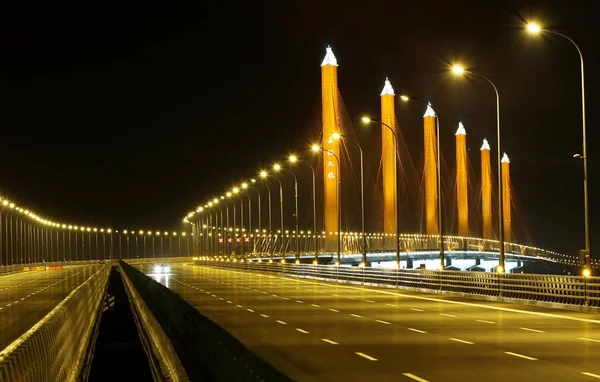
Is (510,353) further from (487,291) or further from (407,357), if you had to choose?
(487,291)

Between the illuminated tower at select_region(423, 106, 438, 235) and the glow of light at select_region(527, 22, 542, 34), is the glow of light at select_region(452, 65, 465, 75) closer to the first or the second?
the glow of light at select_region(527, 22, 542, 34)

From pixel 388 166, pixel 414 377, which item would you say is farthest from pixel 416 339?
pixel 388 166

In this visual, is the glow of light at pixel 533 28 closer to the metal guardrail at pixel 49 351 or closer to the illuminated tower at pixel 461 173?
the metal guardrail at pixel 49 351

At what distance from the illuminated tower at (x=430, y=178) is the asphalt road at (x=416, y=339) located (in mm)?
67766

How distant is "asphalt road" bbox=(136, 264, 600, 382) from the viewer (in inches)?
633

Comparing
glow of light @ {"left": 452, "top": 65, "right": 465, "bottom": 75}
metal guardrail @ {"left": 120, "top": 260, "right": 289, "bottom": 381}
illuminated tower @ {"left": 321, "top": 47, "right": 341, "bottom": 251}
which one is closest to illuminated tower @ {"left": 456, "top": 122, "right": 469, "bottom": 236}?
illuminated tower @ {"left": 321, "top": 47, "right": 341, "bottom": 251}

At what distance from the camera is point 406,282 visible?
171 ft

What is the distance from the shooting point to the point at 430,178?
107812 millimetres

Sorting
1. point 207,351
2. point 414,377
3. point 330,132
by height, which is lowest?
point 414,377

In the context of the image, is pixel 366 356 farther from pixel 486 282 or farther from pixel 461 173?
pixel 461 173

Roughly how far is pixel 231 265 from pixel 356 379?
9817 centimetres

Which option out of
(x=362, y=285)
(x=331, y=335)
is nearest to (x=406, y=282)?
(x=362, y=285)

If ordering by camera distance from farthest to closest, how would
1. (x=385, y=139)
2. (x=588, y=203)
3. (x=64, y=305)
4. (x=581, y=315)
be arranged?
(x=385, y=139) → (x=588, y=203) → (x=581, y=315) → (x=64, y=305)

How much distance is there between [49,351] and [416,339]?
12313 millimetres
